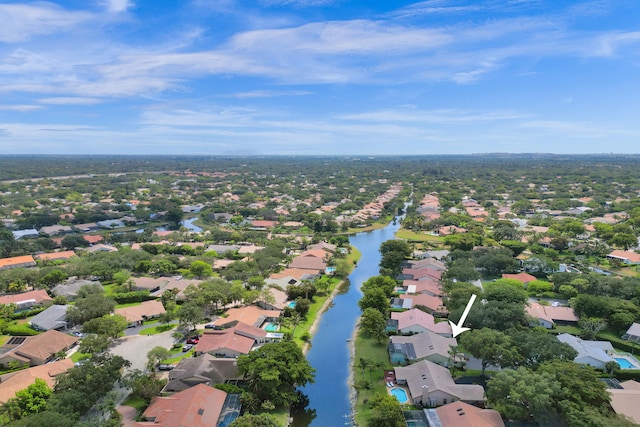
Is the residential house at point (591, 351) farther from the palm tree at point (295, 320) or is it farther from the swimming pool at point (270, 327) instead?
the swimming pool at point (270, 327)

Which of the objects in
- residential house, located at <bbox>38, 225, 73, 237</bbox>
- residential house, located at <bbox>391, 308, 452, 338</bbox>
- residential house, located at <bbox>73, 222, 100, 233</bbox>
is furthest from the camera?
residential house, located at <bbox>73, 222, 100, 233</bbox>

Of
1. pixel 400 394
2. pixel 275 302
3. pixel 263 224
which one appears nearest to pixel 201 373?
pixel 275 302

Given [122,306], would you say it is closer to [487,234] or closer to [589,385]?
[589,385]

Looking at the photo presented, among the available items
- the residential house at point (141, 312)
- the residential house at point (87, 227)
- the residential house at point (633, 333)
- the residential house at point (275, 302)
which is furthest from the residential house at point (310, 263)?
the residential house at point (87, 227)

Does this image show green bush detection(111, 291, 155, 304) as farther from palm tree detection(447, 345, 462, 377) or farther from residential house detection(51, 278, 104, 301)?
palm tree detection(447, 345, 462, 377)

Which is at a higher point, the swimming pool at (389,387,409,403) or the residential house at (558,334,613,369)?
the residential house at (558,334,613,369)

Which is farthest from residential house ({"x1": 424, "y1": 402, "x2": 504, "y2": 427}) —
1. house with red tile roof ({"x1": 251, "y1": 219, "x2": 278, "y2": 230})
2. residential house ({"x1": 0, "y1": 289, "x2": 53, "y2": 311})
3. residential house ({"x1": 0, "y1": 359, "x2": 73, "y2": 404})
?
house with red tile roof ({"x1": 251, "y1": 219, "x2": 278, "y2": 230})
